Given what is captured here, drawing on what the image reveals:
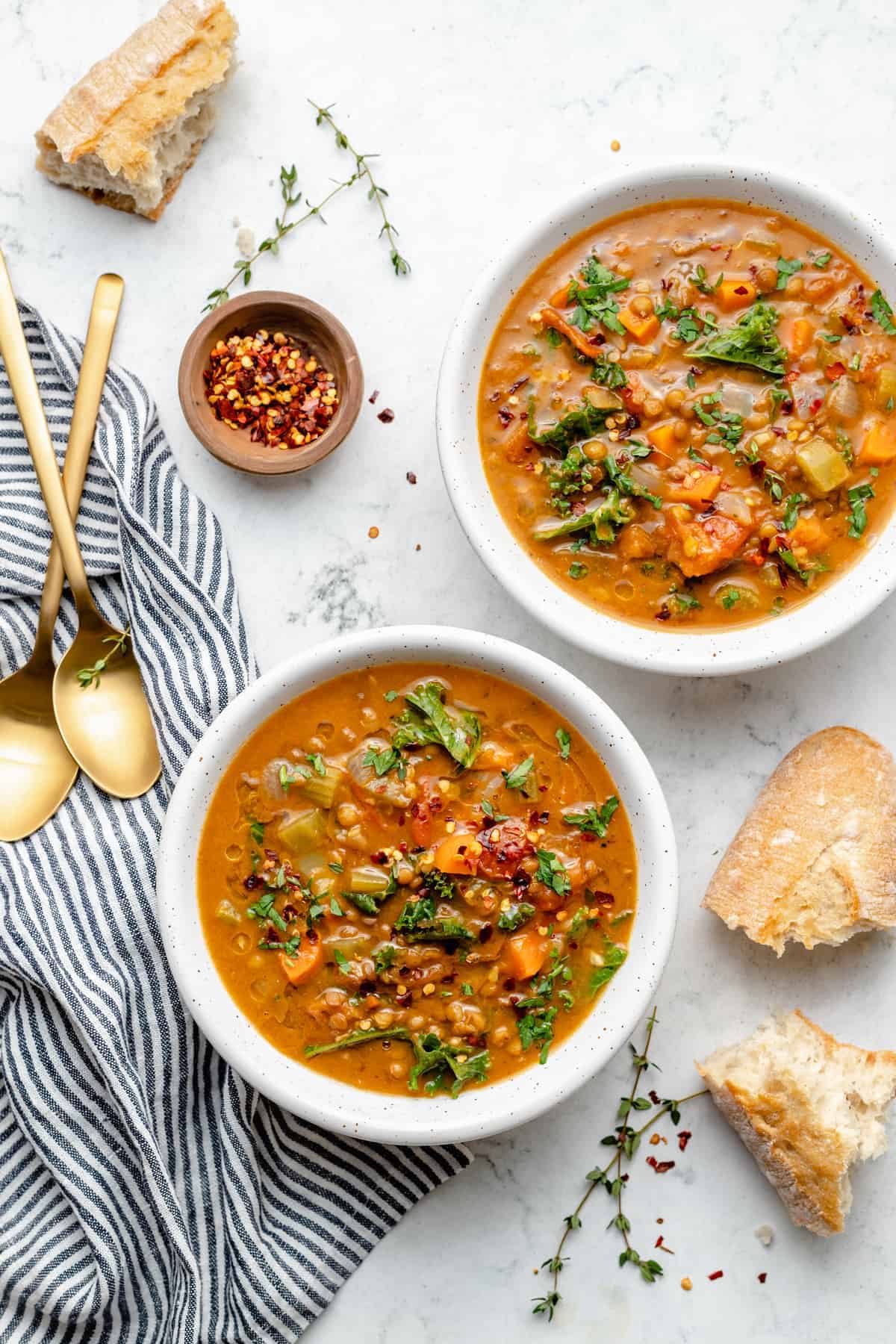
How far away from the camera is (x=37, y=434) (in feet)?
11.7

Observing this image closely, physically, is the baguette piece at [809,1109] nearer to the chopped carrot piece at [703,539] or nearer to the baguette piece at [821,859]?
the baguette piece at [821,859]

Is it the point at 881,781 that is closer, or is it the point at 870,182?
the point at 881,781

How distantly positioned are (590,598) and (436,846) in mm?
832

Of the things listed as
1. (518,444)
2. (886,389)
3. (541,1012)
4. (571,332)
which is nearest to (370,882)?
(541,1012)

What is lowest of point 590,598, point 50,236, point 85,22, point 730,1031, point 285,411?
point 730,1031

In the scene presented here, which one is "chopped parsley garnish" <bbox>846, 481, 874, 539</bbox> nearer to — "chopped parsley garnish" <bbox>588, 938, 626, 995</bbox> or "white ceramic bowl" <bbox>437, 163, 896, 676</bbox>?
"white ceramic bowl" <bbox>437, 163, 896, 676</bbox>

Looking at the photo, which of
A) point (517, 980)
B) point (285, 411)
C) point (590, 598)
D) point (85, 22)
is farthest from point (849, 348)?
point (85, 22)

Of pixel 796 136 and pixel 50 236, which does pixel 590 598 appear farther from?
pixel 50 236

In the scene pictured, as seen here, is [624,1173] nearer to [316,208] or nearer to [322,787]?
[322,787]

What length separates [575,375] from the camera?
11.2 feet

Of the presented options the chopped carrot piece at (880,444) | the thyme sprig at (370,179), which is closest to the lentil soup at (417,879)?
the chopped carrot piece at (880,444)

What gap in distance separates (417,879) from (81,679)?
1.20 m

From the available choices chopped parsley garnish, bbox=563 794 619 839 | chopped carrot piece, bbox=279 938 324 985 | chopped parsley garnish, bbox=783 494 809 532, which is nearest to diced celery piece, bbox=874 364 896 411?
chopped parsley garnish, bbox=783 494 809 532

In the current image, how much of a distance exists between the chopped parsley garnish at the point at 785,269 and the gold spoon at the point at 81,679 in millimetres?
1994
